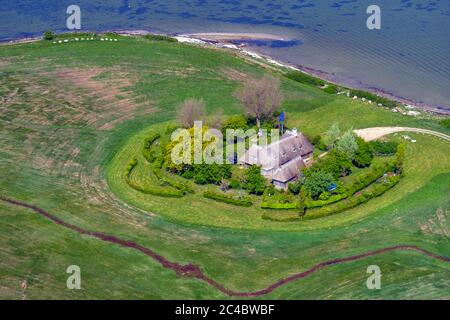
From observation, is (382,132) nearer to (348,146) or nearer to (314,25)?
(348,146)

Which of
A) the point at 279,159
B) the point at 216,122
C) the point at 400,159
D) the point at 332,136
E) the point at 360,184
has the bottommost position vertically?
the point at 360,184

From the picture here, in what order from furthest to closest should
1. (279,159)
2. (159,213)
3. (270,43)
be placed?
(270,43), (279,159), (159,213)

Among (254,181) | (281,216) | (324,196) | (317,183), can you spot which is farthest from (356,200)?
(254,181)

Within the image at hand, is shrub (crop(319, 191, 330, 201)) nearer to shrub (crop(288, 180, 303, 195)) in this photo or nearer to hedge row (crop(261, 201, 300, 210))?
hedge row (crop(261, 201, 300, 210))

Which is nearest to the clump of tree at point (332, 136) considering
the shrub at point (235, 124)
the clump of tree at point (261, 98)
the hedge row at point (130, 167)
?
the clump of tree at point (261, 98)

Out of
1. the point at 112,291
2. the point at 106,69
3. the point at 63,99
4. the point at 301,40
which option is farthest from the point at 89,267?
the point at 301,40

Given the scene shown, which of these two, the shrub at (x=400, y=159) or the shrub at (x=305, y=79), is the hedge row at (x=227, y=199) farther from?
the shrub at (x=305, y=79)

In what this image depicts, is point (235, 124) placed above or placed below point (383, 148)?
above
